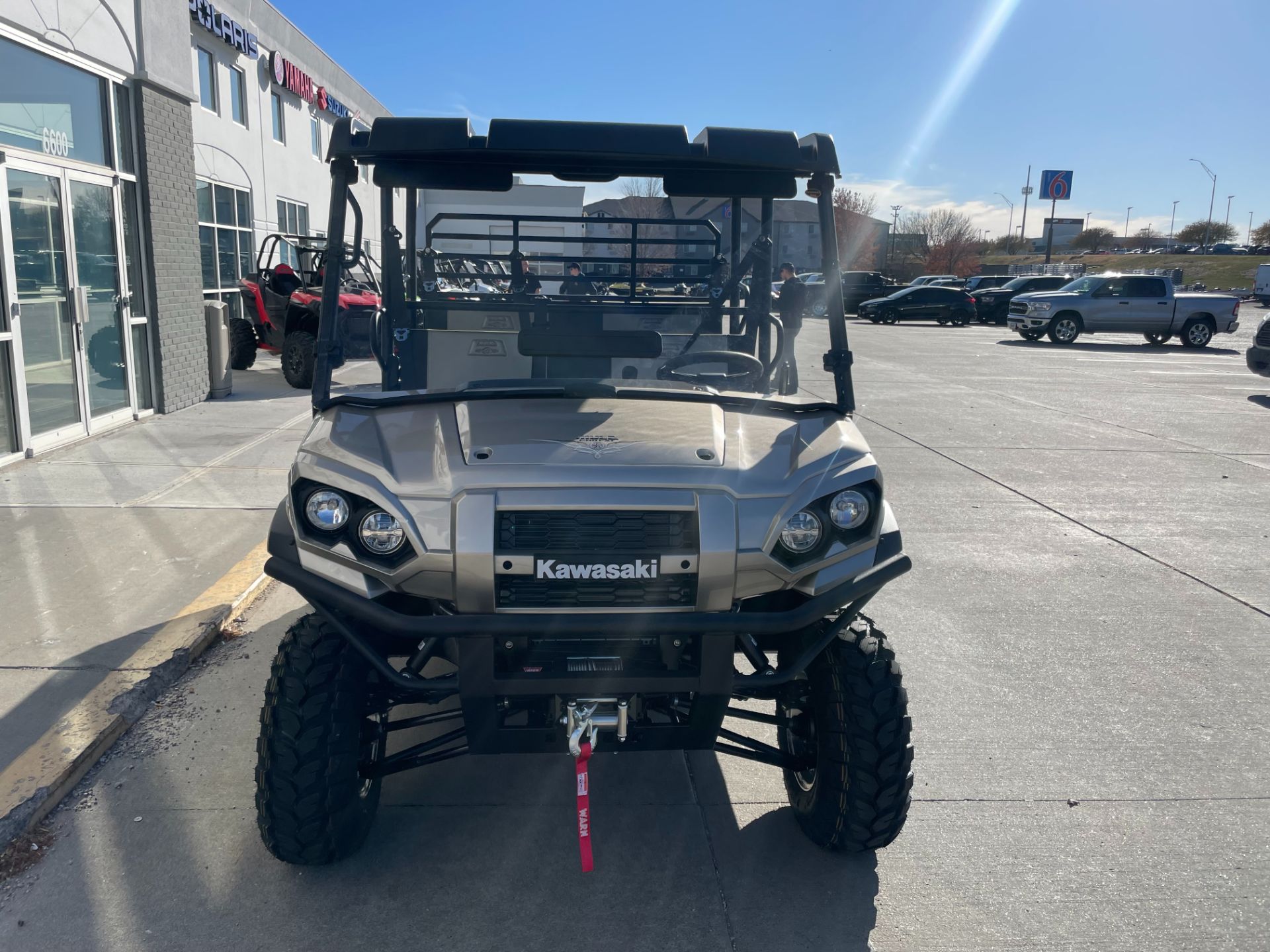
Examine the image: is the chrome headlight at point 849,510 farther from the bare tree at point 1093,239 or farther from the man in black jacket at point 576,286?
the bare tree at point 1093,239

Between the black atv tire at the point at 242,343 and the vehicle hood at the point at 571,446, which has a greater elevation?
the vehicle hood at the point at 571,446

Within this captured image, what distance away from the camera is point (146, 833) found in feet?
10.4

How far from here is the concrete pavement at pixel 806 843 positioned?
9.21 ft

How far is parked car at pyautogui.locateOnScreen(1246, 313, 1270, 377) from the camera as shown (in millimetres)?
14469

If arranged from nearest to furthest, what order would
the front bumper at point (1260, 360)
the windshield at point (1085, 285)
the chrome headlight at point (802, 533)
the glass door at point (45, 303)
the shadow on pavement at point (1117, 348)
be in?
the chrome headlight at point (802, 533) → the glass door at point (45, 303) → the front bumper at point (1260, 360) → the shadow on pavement at point (1117, 348) → the windshield at point (1085, 285)

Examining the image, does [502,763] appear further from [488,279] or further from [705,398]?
[488,279]

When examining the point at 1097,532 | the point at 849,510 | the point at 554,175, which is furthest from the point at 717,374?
the point at 1097,532

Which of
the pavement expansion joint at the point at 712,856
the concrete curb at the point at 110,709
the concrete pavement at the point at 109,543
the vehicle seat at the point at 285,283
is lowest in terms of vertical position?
the pavement expansion joint at the point at 712,856

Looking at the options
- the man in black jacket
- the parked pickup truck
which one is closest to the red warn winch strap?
the man in black jacket

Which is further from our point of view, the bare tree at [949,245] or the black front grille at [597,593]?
the bare tree at [949,245]

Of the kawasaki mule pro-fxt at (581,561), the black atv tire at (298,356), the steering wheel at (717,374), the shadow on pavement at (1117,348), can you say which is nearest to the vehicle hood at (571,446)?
the kawasaki mule pro-fxt at (581,561)

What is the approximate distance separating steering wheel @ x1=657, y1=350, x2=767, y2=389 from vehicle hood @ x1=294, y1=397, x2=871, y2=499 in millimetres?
716

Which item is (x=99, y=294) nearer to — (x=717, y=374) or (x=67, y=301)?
(x=67, y=301)

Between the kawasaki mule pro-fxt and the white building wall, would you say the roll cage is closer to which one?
the kawasaki mule pro-fxt
